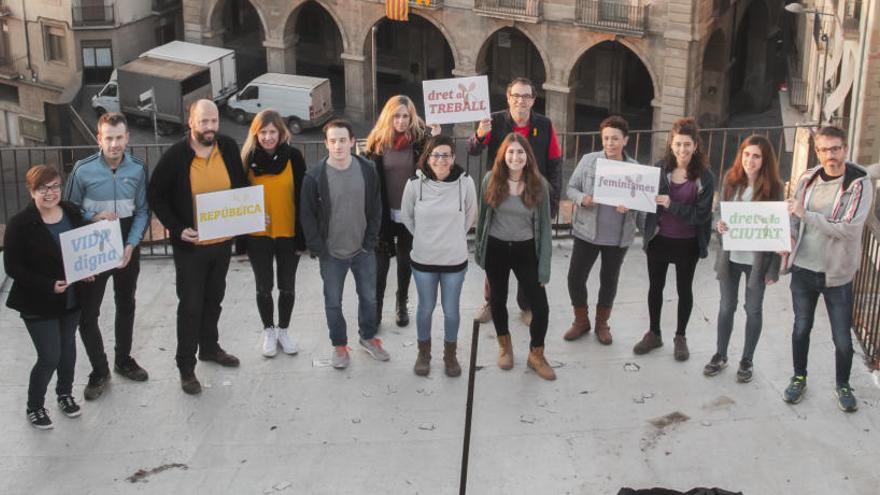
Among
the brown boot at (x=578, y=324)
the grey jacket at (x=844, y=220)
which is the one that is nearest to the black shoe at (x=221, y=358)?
the brown boot at (x=578, y=324)

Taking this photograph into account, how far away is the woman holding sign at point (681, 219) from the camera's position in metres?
8.82

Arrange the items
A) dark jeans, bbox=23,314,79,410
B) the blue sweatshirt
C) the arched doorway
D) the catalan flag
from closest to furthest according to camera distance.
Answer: dark jeans, bbox=23,314,79,410
the blue sweatshirt
the catalan flag
the arched doorway

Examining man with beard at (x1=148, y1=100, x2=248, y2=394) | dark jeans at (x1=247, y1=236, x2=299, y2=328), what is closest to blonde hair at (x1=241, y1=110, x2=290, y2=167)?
man with beard at (x1=148, y1=100, x2=248, y2=394)

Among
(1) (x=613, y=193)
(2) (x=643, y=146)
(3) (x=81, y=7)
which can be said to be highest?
(1) (x=613, y=193)

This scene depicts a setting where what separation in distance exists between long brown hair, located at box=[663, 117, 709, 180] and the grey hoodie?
1.44m

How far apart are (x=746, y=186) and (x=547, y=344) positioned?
1.96 metres

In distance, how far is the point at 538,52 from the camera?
37.5m

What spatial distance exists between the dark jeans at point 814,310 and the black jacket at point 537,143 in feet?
6.30

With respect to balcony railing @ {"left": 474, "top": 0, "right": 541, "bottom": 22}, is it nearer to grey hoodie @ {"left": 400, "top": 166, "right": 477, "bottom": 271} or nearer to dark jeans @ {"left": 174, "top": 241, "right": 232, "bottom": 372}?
grey hoodie @ {"left": 400, "top": 166, "right": 477, "bottom": 271}

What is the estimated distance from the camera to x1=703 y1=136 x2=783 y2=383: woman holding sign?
8.52 metres

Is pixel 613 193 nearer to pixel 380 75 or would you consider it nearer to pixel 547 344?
pixel 547 344

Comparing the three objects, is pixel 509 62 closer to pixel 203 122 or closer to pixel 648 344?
pixel 648 344

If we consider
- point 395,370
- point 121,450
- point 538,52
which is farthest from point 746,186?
point 538,52

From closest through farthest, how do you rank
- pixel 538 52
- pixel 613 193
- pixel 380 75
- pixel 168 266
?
pixel 613 193
pixel 168 266
pixel 538 52
pixel 380 75
